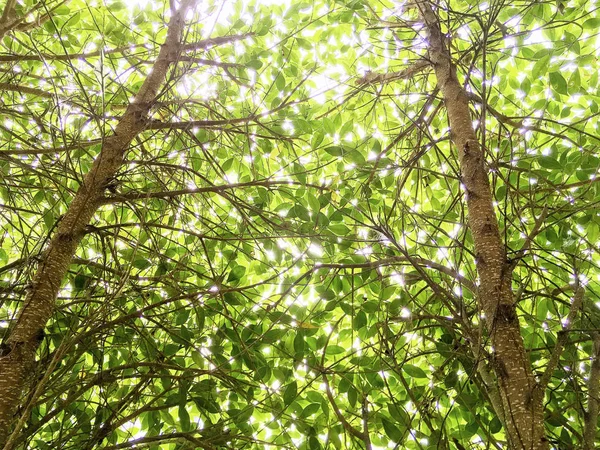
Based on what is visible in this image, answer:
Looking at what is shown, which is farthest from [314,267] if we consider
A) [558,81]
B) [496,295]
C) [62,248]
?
[558,81]

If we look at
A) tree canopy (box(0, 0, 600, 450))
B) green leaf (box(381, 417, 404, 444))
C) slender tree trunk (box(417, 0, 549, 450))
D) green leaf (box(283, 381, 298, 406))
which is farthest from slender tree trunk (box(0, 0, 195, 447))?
green leaf (box(381, 417, 404, 444))

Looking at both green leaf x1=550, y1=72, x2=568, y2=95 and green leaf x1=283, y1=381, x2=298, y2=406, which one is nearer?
green leaf x1=283, y1=381, x2=298, y2=406

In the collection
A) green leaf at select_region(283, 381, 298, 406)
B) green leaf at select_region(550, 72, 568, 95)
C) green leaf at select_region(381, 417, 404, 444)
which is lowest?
green leaf at select_region(381, 417, 404, 444)

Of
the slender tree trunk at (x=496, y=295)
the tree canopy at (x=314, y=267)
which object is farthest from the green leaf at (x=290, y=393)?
the slender tree trunk at (x=496, y=295)

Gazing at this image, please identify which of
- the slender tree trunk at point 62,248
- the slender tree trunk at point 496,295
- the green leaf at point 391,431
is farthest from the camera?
the green leaf at point 391,431

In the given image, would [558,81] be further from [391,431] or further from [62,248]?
[62,248]

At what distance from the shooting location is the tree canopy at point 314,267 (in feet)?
5.02

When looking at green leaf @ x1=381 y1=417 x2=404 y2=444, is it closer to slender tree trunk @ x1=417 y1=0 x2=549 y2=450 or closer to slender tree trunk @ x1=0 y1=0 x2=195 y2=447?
slender tree trunk @ x1=417 y1=0 x2=549 y2=450

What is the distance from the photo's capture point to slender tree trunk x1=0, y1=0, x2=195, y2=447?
57.9 inches

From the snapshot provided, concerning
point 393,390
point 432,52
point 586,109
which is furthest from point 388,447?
point 586,109

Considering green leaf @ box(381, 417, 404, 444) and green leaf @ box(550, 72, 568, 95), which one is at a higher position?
green leaf @ box(550, 72, 568, 95)

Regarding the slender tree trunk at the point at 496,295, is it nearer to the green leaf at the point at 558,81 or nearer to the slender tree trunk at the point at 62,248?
the green leaf at the point at 558,81

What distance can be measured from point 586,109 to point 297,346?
2.03 m

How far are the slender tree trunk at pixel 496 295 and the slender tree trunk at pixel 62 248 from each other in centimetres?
102
